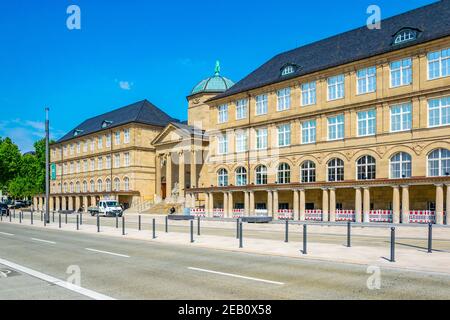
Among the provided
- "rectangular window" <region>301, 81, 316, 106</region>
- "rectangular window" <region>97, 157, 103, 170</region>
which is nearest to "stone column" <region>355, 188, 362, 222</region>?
"rectangular window" <region>301, 81, 316, 106</region>

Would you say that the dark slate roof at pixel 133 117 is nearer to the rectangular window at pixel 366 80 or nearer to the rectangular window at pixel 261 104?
the rectangular window at pixel 261 104

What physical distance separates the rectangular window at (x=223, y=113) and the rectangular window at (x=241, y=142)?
3.36 meters

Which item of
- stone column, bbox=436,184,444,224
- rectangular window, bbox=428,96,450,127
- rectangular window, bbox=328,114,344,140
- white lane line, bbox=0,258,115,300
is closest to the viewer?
white lane line, bbox=0,258,115,300

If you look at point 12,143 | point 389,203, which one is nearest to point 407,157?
point 389,203

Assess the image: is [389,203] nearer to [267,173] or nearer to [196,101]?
[267,173]

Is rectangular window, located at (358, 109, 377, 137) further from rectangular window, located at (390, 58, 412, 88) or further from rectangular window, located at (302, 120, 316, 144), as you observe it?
rectangular window, located at (302, 120, 316, 144)

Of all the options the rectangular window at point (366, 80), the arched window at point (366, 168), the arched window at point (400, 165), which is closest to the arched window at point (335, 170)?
the arched window at point (366, 168)

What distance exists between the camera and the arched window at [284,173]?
45.2 m

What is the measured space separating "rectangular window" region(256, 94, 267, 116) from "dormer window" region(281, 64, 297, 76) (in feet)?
11.3

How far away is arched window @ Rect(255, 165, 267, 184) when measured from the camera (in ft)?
155

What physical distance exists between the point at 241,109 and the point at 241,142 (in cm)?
418

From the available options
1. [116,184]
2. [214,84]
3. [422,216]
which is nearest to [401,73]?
[422,216]

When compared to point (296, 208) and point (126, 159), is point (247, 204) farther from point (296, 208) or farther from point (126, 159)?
point (126, 159)

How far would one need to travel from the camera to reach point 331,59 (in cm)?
4275
